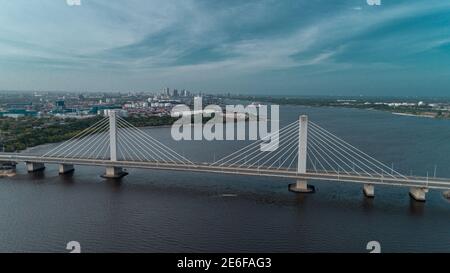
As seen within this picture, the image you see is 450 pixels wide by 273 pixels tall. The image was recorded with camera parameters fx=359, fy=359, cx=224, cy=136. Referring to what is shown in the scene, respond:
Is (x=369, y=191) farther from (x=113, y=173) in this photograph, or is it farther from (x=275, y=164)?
(x=113, y=173)

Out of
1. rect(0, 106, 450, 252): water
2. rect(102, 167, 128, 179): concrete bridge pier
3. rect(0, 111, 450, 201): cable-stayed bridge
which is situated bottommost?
rect(0, 106, 450, 252): water

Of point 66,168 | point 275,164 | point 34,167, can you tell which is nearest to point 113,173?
point 66,168

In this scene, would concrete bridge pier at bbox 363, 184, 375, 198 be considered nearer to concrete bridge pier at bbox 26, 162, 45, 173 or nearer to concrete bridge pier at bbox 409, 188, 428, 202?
concrete bridge pier at bbox 409, 188, 428, 202

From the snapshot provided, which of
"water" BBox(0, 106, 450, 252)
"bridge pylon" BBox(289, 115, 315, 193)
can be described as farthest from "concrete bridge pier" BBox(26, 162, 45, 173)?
"bridge pylon" BBox(289, 115, 315, 193)

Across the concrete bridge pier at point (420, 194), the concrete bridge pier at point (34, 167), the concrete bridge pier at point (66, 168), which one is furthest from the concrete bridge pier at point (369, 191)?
the concrete bridge pier at point (34, 167)
